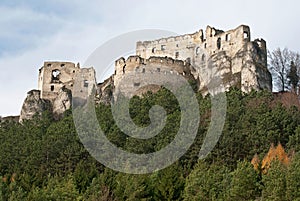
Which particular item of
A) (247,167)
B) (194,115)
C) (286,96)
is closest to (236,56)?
(286,96)

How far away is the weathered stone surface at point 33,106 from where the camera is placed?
72062mm

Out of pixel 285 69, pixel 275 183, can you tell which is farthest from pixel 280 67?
pixel 275 183

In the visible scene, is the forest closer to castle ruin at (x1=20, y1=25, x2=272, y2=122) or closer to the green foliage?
the green foliage

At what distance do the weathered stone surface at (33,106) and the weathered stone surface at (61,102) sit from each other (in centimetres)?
102

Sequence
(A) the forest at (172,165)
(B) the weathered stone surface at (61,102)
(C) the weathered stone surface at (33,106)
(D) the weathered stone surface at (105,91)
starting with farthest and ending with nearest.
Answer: (C) the weathered stone surface at (33,106), (B) the weathered stone surface at (61,102), (D) the weathered stone surface at (105,91), (A) the forest at (172,165)

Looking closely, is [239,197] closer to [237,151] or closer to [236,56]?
[237,151]

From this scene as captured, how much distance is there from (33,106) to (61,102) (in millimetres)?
3268

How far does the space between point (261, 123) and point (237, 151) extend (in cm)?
327

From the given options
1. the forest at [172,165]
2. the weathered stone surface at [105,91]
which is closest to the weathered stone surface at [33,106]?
the forest at [172,165]

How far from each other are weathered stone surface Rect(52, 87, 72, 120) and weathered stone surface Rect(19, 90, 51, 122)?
102 centimetres

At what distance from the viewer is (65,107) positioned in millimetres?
70312

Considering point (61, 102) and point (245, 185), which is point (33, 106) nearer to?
point (61, 102)

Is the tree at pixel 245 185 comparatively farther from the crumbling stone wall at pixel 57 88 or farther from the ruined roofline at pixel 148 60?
the crumbling stone wall at pixel 57 88

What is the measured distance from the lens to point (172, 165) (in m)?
45.2
